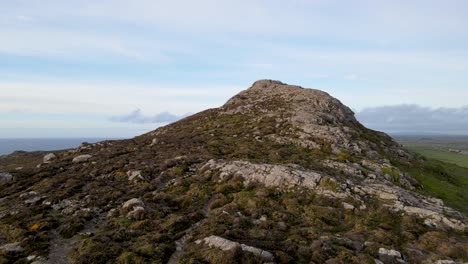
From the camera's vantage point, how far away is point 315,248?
61.1ft

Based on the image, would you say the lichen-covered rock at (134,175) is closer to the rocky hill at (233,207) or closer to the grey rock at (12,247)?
the rocky hill at (233,207)

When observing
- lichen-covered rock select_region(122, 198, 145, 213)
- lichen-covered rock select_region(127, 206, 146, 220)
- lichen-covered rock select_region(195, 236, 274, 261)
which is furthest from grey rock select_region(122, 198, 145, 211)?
lichen-covered rock select_region(195, 236, 274, 261)

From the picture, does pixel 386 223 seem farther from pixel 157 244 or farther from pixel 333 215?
pixel 157 244

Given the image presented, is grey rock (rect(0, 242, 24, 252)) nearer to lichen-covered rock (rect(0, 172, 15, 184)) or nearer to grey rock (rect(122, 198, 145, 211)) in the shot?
grey rock (rect(122, 198, 145, 211))

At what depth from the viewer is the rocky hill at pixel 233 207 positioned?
1866cm

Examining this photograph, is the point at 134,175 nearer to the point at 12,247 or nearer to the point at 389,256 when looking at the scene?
the point at 12,247

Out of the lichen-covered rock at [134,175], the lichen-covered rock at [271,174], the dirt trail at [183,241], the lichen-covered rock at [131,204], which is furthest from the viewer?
the lichen-covered rock at [134,175]

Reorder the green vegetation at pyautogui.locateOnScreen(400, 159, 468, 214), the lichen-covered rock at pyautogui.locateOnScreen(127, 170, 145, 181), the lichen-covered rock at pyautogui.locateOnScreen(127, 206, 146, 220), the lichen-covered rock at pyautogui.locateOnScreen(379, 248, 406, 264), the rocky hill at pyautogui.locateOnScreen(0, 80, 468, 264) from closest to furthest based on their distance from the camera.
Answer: the lichen-covered rock at pyautogui.locateOnScreen(379, 248, 406, 264) → the rocky hill at pyautogui.locateOnScreen(0, 80, 468, 264) → the lichen-covered rock at pyautogui.locateOnScreen(127, 206, 146, 220) → the green vegetation at pyautogui.locateOnScreen(400, 159, 468, 214) → the lichen-covered rock at pyautogui.locateOnScreen(127, 170, 145, 181)

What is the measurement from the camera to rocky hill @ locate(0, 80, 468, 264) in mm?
18656

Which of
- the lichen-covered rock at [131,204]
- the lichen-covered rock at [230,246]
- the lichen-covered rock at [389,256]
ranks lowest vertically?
the lichen-covered rock at [389,256]

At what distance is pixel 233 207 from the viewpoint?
24.6m

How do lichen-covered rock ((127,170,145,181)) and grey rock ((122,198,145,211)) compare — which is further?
lichen-covered rock ((127,170,145,181))

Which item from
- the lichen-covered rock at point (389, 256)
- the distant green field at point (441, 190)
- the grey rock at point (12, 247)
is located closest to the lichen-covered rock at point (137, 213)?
the grey rock at point (12, 247)

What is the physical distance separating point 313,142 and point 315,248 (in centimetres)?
2412
